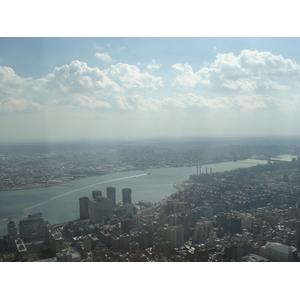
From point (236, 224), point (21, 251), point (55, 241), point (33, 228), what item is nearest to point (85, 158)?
point (33, 228)

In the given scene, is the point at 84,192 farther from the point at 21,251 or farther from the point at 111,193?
the point at 21,251

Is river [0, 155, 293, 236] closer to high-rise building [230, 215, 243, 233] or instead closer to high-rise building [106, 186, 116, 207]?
high-rise building [106, 186, 116, 207]

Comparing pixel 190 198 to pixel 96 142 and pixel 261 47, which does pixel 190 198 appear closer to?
pixel 96 142

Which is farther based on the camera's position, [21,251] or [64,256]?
[21,251]

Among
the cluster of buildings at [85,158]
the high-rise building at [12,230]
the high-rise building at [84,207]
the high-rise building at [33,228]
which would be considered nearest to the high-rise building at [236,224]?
the cluster of buildings at [85,158]

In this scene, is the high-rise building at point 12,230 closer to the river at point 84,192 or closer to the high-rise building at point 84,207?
the river at point 84,192

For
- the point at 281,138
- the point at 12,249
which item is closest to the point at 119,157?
the point at 12,249
